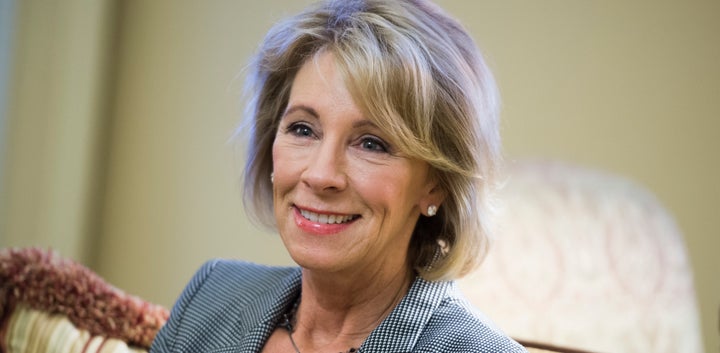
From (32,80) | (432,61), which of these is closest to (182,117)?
Answer: (32,80)

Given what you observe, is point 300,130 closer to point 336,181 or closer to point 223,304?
point 336,181

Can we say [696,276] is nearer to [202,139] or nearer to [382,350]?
[382,350]

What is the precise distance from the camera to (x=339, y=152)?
1485 mm

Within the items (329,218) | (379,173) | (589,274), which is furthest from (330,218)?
(589,274)

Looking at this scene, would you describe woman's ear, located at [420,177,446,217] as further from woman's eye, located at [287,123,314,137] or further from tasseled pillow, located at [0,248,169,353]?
tasseled pillow, located at [0,248,169,353]

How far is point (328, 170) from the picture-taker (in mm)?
1470

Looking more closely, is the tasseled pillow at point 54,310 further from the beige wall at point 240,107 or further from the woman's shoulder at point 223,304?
the beige wall at point 240,107

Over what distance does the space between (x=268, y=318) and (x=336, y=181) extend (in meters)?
0.41

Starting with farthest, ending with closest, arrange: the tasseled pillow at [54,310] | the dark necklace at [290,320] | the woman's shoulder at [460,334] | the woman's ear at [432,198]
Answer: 1. the tasseled pillow at [54,310]
2. the dark necklace at [290,320]
3. the woman's ear at [432,198]
4. the woman's shoulder at [460,334]

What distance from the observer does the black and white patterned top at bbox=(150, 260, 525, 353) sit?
59.2 inches

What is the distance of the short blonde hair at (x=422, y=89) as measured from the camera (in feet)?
4.84

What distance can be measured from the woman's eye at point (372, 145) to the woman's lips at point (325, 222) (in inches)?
4.8

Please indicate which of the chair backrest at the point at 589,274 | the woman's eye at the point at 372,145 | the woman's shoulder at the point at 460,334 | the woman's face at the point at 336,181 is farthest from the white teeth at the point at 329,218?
the chair backrest at the point at 589,274

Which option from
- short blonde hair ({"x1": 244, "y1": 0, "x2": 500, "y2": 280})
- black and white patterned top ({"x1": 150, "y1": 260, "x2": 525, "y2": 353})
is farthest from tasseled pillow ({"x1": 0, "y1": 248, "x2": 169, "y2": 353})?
short blonde hair ({"x1": 244, "y1": 0, "x2": 500, "y2": 280})
